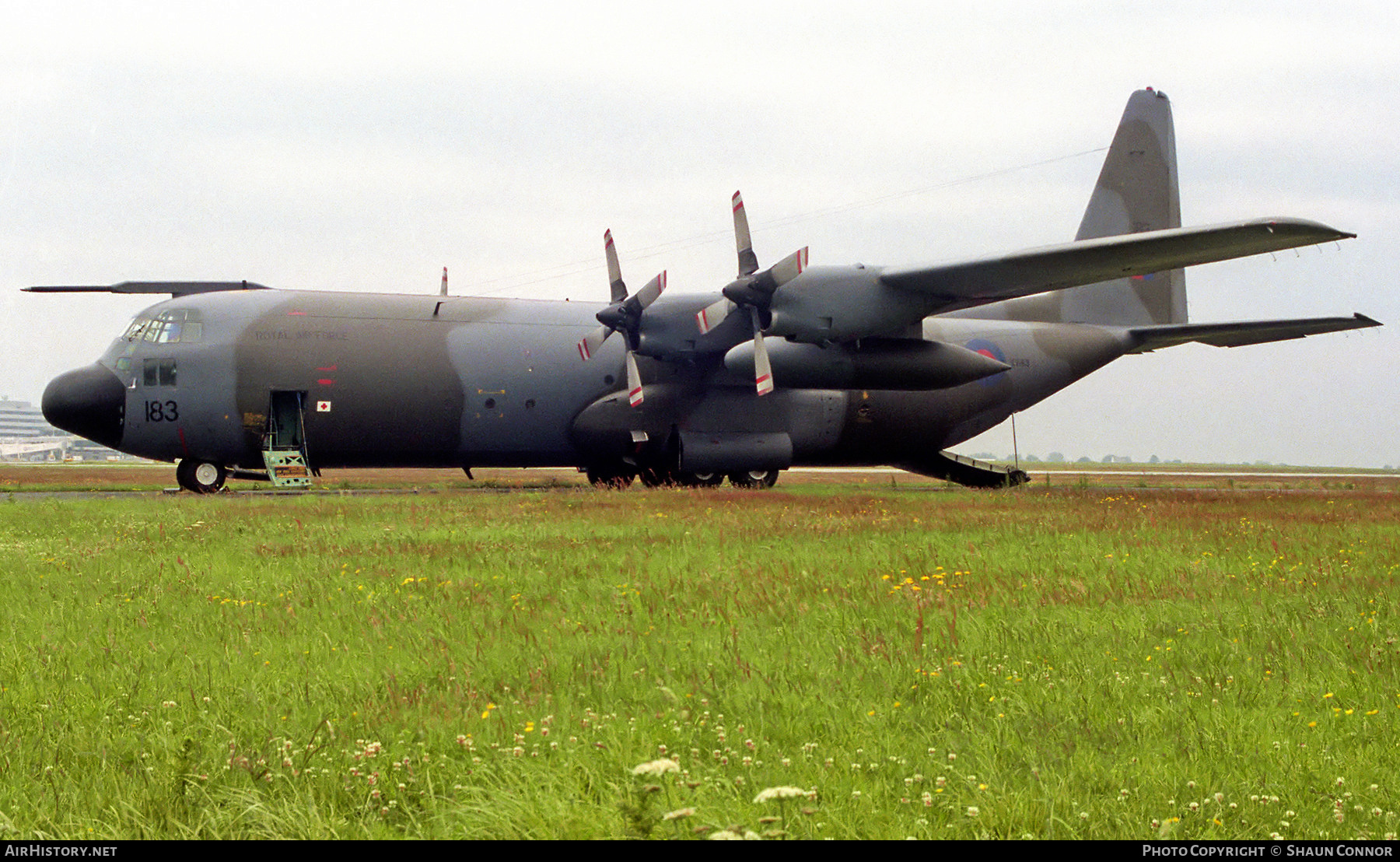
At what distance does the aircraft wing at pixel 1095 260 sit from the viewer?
19938 mm

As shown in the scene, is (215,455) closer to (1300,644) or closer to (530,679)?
(530,679)

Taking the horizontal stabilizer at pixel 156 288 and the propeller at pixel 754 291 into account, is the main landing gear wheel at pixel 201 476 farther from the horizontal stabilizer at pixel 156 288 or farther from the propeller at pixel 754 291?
the propeller at pixel 754 291

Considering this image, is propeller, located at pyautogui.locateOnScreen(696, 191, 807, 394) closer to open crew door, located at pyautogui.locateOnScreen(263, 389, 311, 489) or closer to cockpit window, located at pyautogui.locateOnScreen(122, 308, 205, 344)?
open crew door, located at pyautogui.locateOnScreen(263, 389, 311, 489)

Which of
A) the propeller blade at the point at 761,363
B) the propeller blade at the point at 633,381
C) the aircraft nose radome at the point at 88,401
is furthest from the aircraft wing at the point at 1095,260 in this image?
the aircraft nose radome at the point at 88,401

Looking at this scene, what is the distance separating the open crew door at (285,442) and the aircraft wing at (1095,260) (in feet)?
46.8

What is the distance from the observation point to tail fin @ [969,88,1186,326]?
31484 mm

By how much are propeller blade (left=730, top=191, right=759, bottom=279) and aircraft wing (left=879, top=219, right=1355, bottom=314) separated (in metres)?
3.21

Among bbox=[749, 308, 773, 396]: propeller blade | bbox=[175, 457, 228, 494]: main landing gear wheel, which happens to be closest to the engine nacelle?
bbox=[749, 308, 773, 396]: propeller blade

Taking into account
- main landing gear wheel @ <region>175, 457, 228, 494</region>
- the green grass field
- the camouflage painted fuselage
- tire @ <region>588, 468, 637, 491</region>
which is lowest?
the green grass field

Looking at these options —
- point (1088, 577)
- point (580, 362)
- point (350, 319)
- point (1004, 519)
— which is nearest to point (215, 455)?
point (350, 319)

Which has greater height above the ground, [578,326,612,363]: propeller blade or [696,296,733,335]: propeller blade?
[696,296,733,335]: propeller blade

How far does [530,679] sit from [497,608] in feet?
8.79

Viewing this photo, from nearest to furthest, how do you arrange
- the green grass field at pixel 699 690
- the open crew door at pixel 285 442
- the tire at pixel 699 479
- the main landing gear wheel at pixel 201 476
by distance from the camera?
the green grass field at pixel 699 690 < the open crew door at pixel 285 442 < the main landing gear wheel at pixel 201 476 < the tire at pixel 699 479

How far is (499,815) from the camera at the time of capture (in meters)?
4.03
